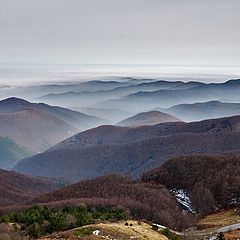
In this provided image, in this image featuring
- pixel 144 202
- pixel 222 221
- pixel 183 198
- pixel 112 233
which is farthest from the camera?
pixel 183 198

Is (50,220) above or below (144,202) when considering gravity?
above

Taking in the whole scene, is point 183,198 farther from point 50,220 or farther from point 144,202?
point 50,220

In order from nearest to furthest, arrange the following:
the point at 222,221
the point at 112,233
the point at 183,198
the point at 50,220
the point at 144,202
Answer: the point at 112,233, the point at 50,220, the point at 222,221, the point at 144,202, the point at 183,198

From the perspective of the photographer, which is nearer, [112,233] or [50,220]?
[112,233]

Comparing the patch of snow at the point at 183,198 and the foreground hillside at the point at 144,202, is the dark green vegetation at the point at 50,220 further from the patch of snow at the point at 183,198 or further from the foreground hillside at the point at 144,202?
the patch of snow at the point at 183,198

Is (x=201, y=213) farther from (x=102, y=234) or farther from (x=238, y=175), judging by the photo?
(x=102, y=234)

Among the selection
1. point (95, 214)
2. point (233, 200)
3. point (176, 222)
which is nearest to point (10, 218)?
point (95, 214)

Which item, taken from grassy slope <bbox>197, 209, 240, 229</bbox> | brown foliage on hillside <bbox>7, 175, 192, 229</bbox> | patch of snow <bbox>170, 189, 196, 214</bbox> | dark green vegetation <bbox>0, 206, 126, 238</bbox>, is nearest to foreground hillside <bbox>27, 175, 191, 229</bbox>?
brown foliage on hillside <bbox>7, 175, 192, 229</bbox>

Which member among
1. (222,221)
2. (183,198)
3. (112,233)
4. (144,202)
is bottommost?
(183,198)

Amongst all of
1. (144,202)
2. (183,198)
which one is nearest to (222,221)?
(144,202)
